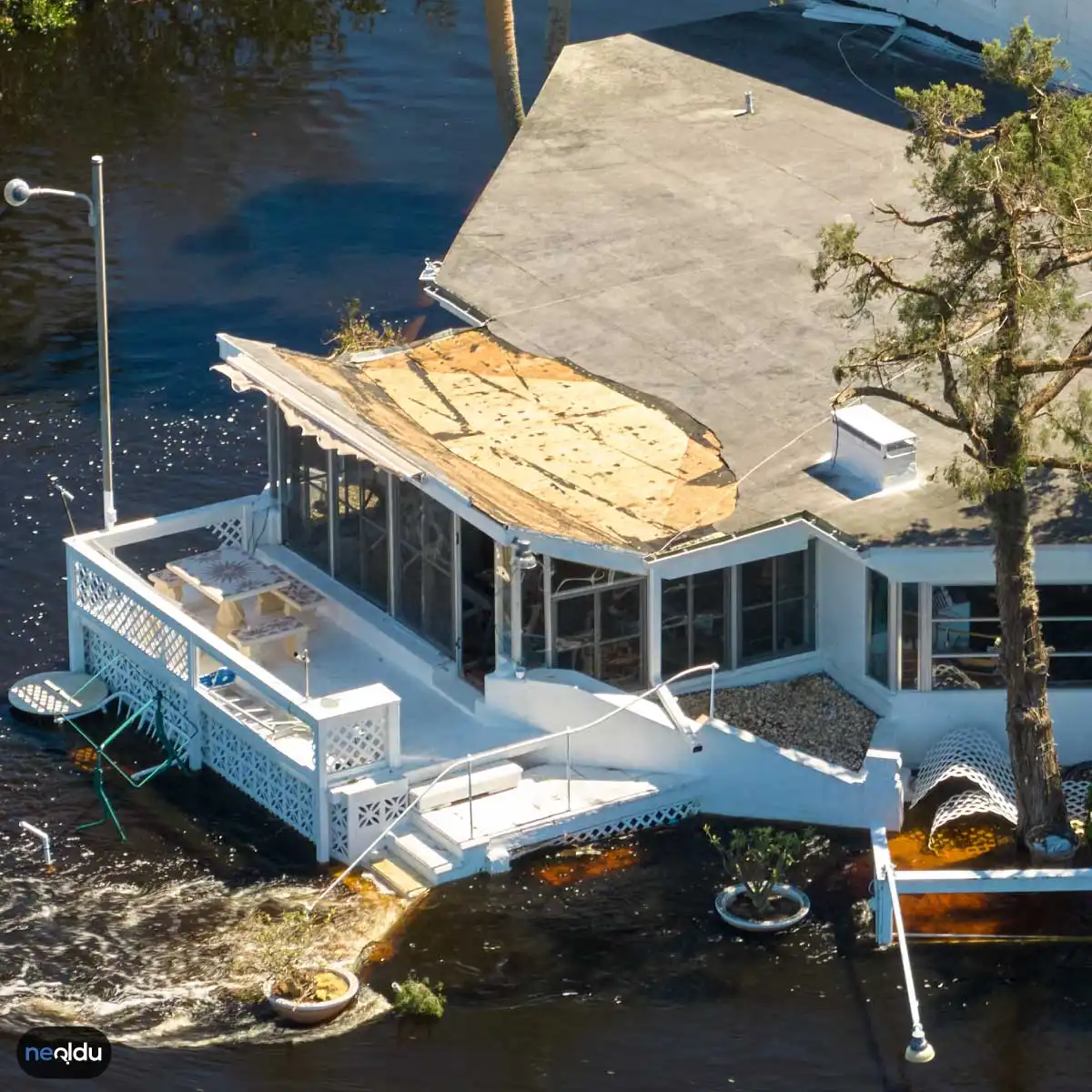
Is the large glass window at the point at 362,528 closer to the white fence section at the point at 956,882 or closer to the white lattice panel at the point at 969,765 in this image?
the white lattice panel at the point at 969,765

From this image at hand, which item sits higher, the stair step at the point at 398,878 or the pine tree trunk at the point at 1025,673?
the pine tree trunk at the point at 1025,673

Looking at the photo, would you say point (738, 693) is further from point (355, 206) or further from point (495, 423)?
point (355, 206)

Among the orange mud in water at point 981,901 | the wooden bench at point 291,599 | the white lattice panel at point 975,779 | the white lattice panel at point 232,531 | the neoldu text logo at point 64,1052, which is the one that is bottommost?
the neoldu text logo at point 64,1052

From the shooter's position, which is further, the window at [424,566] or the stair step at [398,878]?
the window at [424,566]

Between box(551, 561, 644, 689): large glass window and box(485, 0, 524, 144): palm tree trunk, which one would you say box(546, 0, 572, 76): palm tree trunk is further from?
A: box(551, 561, 644, 689): large glass window

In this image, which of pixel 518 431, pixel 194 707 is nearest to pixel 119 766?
pixel 194 707

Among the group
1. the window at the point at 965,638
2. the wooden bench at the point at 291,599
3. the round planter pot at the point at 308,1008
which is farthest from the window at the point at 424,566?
the round planter pot at the point at 308,1008
